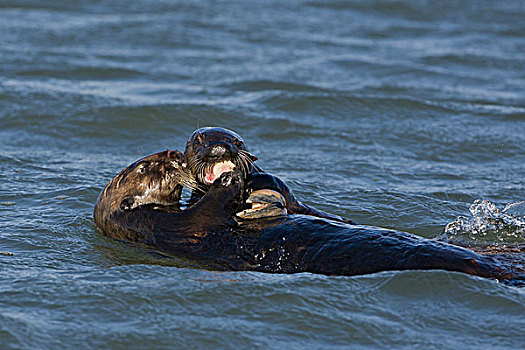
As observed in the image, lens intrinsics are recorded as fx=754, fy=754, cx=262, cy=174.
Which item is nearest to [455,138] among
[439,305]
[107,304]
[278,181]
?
[278,181]

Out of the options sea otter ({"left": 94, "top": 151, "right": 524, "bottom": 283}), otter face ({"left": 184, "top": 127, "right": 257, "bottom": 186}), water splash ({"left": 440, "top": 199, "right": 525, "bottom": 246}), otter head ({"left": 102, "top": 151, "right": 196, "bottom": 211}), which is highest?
otter face ({"left": 184, "top": 127, "right": 257, "bottom": 186})

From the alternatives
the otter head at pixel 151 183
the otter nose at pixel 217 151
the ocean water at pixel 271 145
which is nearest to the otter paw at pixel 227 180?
the otter nose at pixel 217 151

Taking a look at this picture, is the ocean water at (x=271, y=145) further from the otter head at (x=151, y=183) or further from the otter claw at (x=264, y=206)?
the otter claw at (x=264, y=206)

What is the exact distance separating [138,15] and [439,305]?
11.3m

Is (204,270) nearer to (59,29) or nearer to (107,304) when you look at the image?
(107,304)

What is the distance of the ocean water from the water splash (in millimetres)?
17

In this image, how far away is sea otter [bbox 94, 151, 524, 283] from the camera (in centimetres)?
414

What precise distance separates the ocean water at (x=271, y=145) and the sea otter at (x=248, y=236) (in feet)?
0.33

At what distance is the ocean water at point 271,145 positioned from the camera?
3.78 metres

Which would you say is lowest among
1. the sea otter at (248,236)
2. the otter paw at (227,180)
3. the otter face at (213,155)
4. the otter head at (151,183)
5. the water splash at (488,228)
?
the water splash at (488,228)

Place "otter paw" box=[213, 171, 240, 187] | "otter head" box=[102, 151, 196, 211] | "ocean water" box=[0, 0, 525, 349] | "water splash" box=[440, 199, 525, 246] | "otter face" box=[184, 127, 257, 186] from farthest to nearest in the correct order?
1. "water splash" box=[440, 199, 525, 246]
2. "otter head" box=[102, 151, 196, 211]
3. "otter face" box=[184, 127, 257, 186]
4. "otter paw" box=[213, 171, 240, 187]
5. "ocean water" box=[0, 0, 525, 349]

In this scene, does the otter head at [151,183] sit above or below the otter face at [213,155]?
below

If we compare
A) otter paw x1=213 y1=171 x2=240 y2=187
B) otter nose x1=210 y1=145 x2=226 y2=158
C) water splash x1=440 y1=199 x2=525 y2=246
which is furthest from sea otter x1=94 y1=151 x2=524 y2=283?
water splash x1=440 y1=199 x2=525 y2=246

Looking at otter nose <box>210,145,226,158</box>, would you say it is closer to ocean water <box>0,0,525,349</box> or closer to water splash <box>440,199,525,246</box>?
ocean water <box>0,0,525,349</box>
